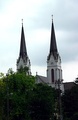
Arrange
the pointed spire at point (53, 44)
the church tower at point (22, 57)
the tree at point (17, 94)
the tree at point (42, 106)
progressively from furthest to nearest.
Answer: the church tower at point (22, 57) < the pointed spire at point (53, 44) < the tree at point (42, 106) < the tree at point (17, 94)

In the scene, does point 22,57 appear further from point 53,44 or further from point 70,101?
point 70,101

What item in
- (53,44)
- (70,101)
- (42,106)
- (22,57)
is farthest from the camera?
(22,57)

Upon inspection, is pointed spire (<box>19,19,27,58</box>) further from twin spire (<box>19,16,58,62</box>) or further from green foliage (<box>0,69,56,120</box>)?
green foliage (<box>0,69,56,120</box>)

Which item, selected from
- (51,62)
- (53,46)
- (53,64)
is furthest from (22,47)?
(53,64)

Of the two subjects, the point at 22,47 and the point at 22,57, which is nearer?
the point at 22,47

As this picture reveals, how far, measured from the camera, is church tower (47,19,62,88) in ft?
481

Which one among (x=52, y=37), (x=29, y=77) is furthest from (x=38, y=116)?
(x=52, y=37)

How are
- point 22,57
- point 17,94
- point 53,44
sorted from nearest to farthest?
point 17,94 < point 53,44 < point 22,57

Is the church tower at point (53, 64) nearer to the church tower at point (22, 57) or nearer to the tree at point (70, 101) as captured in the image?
the church tower at point (22, 57)

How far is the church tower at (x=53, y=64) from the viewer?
146 metres

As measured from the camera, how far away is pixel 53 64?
152 metres

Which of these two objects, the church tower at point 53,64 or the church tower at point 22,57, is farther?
the church tower at point 22,57

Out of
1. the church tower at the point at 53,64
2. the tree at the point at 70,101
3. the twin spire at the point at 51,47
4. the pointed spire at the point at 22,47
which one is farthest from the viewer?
the pointed spire at the point at 22,47

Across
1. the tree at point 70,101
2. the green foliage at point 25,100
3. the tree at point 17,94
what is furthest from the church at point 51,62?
the green foliage at point 25,100
